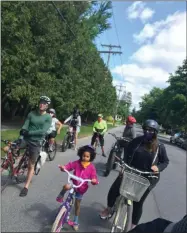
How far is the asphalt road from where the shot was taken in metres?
4.66

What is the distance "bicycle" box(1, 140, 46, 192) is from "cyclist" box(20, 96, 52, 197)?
0.22 meters

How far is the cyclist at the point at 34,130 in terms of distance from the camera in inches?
232

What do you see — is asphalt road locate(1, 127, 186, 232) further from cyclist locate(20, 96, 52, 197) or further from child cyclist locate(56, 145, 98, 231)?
child cyclist locate(56, 145, 98, 231)

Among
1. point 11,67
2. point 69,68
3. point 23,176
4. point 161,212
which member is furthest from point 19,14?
point 161,212

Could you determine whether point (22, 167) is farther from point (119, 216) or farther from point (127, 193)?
point (127, 193)

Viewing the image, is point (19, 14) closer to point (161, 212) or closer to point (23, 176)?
point (23, 176)

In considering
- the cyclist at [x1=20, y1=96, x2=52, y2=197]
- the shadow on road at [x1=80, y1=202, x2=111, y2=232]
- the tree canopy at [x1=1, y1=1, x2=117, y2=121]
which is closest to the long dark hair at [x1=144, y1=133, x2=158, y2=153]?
the shadow on road at [x1=80, y1=202, x2=111, y2=232]

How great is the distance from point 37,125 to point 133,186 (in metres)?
2.60

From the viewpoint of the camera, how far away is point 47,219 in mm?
4859

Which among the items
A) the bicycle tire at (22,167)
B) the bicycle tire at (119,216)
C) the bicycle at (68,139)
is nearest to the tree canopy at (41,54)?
the bicycle at (68,139)

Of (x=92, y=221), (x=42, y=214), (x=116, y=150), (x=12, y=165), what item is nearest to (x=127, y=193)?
(x=92, y=221)

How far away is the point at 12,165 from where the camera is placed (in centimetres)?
619

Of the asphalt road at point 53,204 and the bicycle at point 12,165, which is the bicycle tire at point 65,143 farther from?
the bicycle at point 12,165

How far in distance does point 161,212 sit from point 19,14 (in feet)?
40.1
